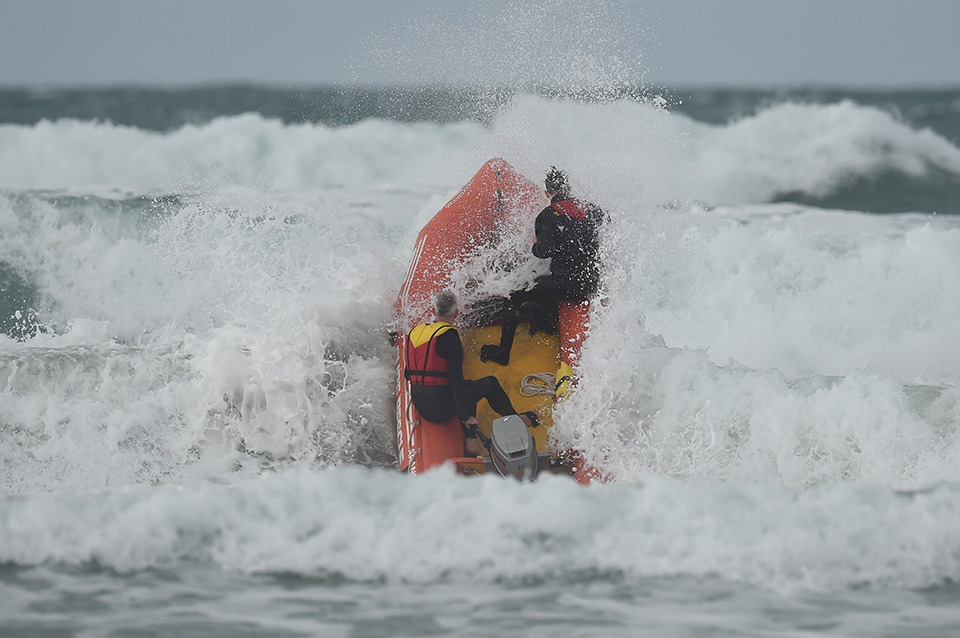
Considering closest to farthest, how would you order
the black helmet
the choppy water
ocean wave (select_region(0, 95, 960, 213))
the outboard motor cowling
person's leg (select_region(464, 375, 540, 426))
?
the choppy water, the outboard motor cowling, person's leg (select_region(464, 375, 540, 426)), the black helmet, ocean wave (select_region(0, 95, 960, 213))

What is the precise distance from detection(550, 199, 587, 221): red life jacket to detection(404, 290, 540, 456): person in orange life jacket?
0.94m

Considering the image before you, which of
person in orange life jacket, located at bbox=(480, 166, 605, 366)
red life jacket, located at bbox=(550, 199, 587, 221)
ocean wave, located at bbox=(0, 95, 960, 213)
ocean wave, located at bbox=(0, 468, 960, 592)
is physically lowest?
ocean wave, located at bbox=(0, 468, 960, 592)

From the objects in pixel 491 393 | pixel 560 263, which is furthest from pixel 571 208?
pixel 491 393

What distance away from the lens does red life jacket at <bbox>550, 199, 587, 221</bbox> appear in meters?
4.38

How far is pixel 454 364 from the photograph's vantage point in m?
3.79

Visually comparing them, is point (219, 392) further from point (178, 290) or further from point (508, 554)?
point (178, 290)

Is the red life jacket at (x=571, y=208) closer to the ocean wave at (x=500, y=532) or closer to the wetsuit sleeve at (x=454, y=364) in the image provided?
the wetsuit sleeve at (x=454, y=364)

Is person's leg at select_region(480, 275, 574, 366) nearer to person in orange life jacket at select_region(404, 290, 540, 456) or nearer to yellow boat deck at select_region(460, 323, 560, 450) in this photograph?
yellow boat deck at select_region(460, 323, 560, 450)

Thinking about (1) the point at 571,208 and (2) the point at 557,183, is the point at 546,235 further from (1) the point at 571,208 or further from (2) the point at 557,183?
(2) the point at 557,183

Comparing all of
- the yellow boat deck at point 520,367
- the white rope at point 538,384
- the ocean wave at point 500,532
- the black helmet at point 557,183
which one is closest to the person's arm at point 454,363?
the yellow boat deck at point 520,367

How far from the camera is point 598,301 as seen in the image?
4316mm

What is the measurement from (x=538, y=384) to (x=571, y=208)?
1.03 m

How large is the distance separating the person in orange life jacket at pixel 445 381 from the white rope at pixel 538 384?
0.30 m

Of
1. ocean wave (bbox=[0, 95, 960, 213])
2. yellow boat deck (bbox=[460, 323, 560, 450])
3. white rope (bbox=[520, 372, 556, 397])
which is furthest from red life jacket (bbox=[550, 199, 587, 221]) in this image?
ocean wave (bbox=[0, 95, 960, 213])
